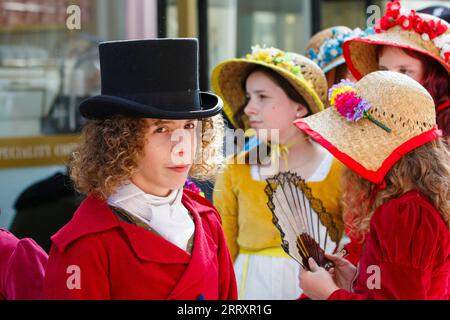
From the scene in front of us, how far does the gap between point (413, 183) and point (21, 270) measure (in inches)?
49.8

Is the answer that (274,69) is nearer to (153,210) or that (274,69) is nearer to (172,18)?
(153,210)

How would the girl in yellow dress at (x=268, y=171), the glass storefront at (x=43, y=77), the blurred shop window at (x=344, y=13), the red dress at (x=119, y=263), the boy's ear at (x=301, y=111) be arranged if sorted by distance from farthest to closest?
the blurred shop window at (x=344, y=13)
the glass storefront at (x=43, y=77)
the boy's ear at (x=301, y=111)
the girl in yellow dress at (x=268, y=171)
the red dress at (x=119, y=263)

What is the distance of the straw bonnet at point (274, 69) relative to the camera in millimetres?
3570

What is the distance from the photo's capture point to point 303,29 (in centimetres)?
614

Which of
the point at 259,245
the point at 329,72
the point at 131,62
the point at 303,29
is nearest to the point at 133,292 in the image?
the point at 131,62

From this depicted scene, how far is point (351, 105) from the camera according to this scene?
2.62 metres

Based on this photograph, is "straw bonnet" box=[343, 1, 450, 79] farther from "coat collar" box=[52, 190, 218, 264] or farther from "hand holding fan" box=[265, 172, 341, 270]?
"coat collar" box=[52, 190, 218, 264]

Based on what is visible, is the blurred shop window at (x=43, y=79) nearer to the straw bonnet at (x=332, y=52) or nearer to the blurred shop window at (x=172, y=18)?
the blurred shop window at (x=172, y=18)

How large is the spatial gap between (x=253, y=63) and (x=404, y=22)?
720mm

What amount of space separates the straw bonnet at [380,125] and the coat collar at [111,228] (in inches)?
26.7

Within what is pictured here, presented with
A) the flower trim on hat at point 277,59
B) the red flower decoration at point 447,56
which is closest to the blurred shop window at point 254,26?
the flower trim on hat at point 277,59

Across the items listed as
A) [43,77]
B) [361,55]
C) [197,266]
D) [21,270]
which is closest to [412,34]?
[361,55]

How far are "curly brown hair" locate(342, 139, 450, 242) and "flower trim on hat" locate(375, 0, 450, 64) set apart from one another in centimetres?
86
